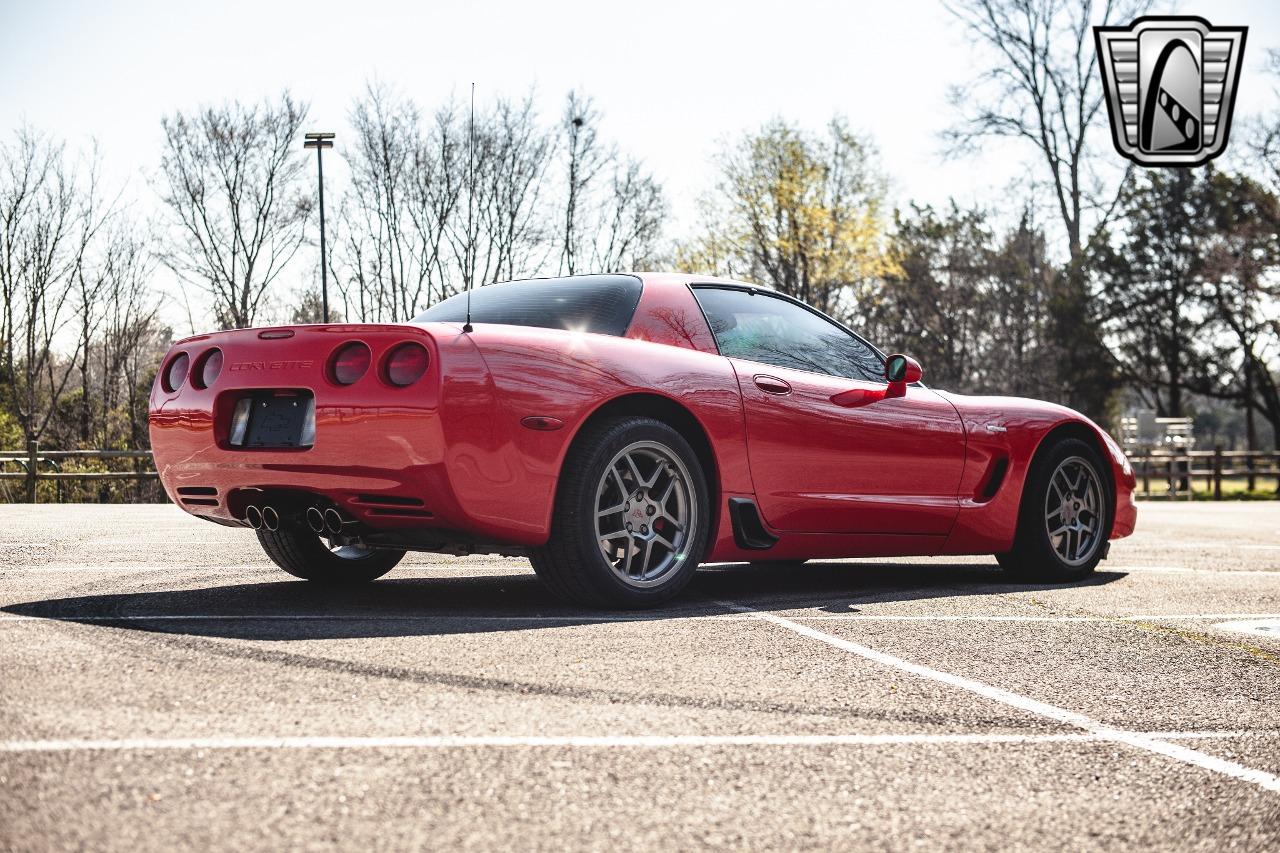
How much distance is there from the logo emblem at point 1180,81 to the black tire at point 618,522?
12.0m

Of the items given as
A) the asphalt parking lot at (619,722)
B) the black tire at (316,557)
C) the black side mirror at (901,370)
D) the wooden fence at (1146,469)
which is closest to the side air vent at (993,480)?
the black side mirror at (901,370)

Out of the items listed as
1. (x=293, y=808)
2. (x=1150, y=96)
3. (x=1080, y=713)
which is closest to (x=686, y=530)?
(x=1080, y=713)

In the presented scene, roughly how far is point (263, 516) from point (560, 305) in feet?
4.58

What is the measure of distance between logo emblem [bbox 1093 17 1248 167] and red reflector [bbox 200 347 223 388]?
1287cm

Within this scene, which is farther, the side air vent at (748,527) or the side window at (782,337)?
the side window at (782,337)

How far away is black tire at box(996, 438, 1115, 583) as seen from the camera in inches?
255

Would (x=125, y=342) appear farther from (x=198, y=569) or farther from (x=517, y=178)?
(x=198, y=569)

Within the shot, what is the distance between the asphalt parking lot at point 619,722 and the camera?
221cm

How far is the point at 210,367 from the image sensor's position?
4859mm

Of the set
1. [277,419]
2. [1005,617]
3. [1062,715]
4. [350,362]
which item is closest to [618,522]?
[350,362]

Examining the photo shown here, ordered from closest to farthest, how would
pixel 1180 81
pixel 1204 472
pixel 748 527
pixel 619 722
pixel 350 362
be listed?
pixel 619 722
pixel 350 362
pixel 748 527
pixel 1180 81
pixel 1204 472

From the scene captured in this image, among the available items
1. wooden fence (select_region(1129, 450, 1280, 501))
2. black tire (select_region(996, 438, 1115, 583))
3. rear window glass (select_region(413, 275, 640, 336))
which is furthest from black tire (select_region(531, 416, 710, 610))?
wooden fence (select_region(1129, 450, 1280, 501))

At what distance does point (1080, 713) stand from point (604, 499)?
1.98 m

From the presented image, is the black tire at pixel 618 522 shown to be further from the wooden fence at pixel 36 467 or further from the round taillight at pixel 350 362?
the wooden fence at pixel 36 467
